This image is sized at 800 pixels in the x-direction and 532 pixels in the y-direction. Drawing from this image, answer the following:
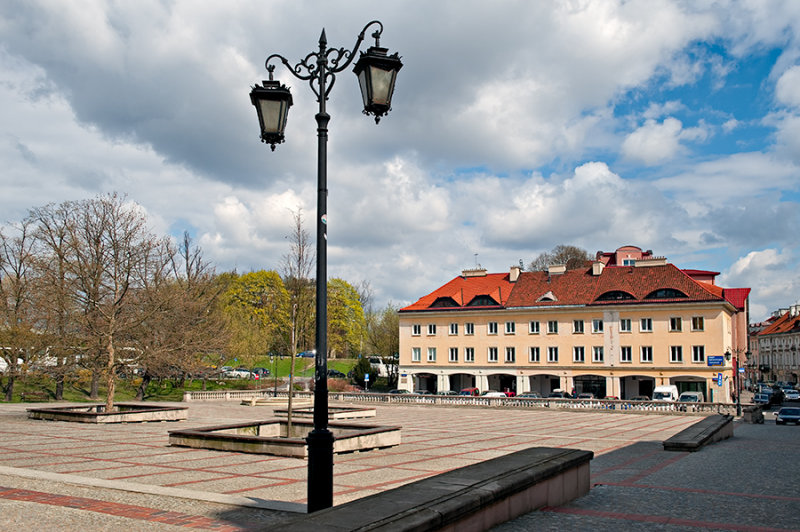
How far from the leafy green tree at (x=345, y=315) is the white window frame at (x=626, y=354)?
107 ft

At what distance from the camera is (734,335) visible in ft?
213

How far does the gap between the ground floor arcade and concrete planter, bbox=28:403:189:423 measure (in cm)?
3869

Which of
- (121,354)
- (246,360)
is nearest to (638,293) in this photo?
(246,360)

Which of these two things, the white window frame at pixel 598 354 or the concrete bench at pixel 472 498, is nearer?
the concrete bench at pixel 472 498

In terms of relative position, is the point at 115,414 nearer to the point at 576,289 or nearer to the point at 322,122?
the point at 322,122

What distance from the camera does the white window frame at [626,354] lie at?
5728cm

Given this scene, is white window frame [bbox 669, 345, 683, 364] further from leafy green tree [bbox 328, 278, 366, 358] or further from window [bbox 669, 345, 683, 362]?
leafy green tree [bbox 328, 278, 366, 358]

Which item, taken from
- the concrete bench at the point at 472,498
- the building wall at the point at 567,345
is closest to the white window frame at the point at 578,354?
the building wall at the point at 567,345

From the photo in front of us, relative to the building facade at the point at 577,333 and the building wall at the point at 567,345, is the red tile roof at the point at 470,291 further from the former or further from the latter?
the building wall at the point at 567,345

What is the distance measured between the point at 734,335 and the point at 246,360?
4660 centimetres

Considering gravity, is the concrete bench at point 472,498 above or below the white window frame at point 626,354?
below

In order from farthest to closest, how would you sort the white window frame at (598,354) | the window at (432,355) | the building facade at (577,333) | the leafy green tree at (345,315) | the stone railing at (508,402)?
the leafy green tree at (345,315)
the window at (432,355)
the white window frame at (598,354)
the building facade at (577,333)
the stone railing at (508,402)

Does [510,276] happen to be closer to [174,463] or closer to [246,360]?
[246,360]

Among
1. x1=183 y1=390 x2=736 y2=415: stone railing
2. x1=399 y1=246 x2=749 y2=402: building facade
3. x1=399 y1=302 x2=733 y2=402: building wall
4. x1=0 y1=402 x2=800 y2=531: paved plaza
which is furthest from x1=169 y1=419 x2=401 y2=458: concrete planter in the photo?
x1=399 y1=302 x2=733 y2=402: building wall
